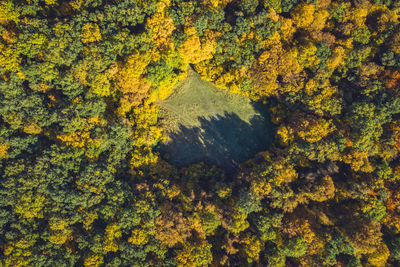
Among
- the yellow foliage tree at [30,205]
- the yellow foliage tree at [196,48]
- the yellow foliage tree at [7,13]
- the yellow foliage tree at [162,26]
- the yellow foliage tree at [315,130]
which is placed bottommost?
the yellow foliage tree at [315,130]

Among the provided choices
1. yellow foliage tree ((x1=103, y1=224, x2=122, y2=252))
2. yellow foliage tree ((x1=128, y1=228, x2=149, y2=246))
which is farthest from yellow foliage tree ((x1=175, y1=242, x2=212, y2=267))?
yellow foliage tree ((x1=103, y1=224, x2=122, y2=252))

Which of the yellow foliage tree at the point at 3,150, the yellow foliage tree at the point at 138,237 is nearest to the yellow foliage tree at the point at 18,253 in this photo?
the yellow foliage tree at the point at 3,150

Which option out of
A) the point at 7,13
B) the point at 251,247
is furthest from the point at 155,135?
the point at 7,13

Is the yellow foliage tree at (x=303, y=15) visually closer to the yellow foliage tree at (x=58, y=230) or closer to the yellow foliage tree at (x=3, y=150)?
the yellow foliage tree at (x=58, y=230)

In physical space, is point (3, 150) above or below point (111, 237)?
above

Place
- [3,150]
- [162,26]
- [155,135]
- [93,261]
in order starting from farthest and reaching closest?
1. [155,135]
2. [162,26]
3. [93,261]
4. [3,150]

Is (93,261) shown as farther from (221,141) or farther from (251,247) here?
(221,141)

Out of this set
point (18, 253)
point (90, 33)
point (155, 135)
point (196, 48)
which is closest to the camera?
point (90, 33)

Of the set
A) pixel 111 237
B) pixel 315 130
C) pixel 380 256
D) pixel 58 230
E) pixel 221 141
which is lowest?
pixel 380 256
